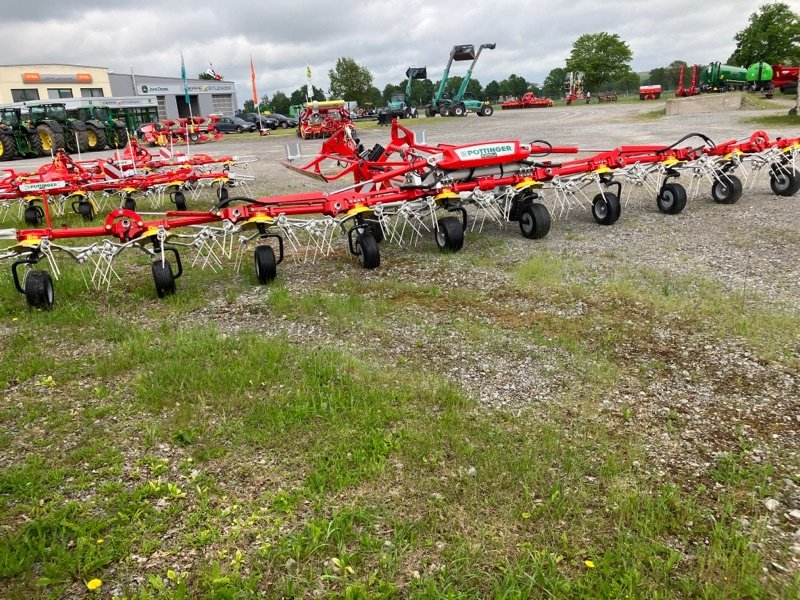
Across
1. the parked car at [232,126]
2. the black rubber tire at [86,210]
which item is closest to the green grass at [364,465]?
the black rubber tire at [86,210]

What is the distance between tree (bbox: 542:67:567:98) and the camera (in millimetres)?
69963

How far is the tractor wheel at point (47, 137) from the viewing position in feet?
76.0

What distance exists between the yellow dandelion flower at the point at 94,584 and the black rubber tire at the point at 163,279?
3932 millimetres

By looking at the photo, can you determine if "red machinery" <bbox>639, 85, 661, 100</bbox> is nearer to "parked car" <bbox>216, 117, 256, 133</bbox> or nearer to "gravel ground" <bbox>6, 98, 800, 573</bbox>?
"parked car" <bbox>216, 117, 256, 133</bbox>

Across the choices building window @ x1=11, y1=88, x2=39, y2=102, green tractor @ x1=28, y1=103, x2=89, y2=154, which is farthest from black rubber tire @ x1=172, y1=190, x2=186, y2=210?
building window @ x1=11, y1=88, x2=39, y2=102

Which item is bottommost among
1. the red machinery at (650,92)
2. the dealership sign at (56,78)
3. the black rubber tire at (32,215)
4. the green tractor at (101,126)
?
the black rubber tire at (32,215)

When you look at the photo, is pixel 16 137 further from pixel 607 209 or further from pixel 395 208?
pixel 607 209

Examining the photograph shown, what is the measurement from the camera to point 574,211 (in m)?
9.52

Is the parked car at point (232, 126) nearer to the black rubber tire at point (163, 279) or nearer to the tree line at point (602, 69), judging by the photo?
the tree line at point (602, 69)

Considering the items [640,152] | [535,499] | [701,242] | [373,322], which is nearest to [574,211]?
[640,152]

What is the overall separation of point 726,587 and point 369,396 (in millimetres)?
2219

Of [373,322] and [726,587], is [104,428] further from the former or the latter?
[726,587]

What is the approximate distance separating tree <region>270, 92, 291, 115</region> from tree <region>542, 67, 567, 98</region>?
3814cm

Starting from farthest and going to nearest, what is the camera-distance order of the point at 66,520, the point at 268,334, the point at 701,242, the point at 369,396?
1. the point at 701,242
2. the point at 268,334
3. the point at 369,396
4. the point at 66,520
